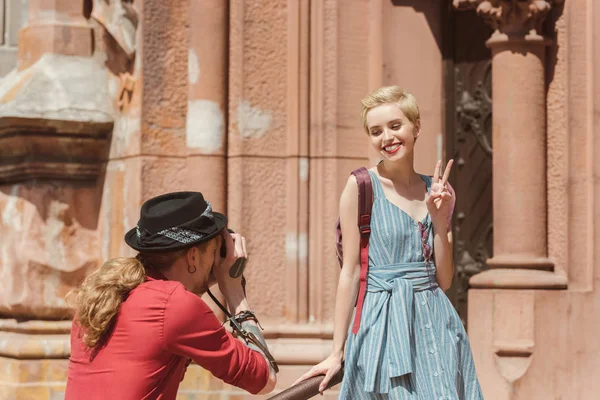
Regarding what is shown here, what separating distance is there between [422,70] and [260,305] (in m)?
1.49

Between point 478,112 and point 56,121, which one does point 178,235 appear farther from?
point 478,112

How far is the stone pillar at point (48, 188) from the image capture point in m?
5.97

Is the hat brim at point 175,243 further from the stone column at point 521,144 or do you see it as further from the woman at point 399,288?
the stone column at point 521,144

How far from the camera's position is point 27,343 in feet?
19.6

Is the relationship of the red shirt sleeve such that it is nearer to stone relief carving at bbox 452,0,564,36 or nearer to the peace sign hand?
the peace sign hand

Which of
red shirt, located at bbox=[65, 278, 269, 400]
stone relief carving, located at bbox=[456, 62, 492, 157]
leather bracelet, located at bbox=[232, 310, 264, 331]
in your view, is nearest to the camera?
red shirt, located at bbox=[65, 278, 269, 400]

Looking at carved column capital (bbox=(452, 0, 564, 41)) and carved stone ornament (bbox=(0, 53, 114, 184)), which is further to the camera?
carved stone ornament (bbox=(0, 53, 114, 184))

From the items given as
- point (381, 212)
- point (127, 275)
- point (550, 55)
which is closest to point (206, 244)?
point (127, 275)

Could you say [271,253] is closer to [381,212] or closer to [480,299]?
[480,299]

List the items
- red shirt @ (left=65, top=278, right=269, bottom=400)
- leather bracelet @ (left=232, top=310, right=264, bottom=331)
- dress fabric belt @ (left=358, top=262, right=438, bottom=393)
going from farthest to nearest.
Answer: dress fabric belt @ (left=358, top=262, right=438, bottom=393)
leather bracelet @ (left=232, top=310, right=264, bottom=331)
red shirt @ (left=65, top=278, right=269, bottom=400)

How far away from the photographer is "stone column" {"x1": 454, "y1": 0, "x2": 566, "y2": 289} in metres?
5.52

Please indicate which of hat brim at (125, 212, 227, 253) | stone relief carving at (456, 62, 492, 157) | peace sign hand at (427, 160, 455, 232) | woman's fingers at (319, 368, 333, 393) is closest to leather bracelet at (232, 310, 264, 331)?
hat brim at (125, 212, 227, 253)

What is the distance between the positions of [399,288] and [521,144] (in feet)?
8.09

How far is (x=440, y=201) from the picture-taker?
3.25 metres
